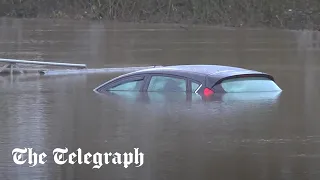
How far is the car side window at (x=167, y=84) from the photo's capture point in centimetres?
1252

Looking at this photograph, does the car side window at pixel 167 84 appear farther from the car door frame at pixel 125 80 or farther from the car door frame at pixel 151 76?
the car door frame at pixel 125 80

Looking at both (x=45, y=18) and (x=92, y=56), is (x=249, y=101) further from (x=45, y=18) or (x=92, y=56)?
(x=45, y=18)

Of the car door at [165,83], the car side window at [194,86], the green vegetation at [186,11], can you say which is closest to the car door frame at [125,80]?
the car door at [165,83]

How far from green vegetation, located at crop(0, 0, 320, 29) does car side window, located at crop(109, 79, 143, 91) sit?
84.5 ft

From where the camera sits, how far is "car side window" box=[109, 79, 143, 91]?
12.9 metres

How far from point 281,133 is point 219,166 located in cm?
195

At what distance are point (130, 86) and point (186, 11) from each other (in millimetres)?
30104

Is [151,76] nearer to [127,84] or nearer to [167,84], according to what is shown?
[167,84]

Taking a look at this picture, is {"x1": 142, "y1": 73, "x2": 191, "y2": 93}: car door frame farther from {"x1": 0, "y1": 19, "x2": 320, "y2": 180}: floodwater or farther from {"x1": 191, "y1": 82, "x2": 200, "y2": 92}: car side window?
{"x1": 0, "y1": 19, "x2": 320, "y2": 180}: floodwater

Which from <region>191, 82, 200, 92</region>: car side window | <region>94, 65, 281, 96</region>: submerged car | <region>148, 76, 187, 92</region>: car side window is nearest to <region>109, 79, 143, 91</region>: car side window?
<region>94, 65, 281, 96</region>: submerged car

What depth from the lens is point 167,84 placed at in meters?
12.7

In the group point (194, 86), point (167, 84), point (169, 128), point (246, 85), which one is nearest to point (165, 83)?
point (167, 84)

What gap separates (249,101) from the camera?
1162 cm

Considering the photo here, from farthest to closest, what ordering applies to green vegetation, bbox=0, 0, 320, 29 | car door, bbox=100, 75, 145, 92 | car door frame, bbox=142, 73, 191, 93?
green vegetation, bbox=0, 0, 320, 29
car door, bbox=100, 75, 145, 92
car door frame, bbox=142, 73, 191, 93
